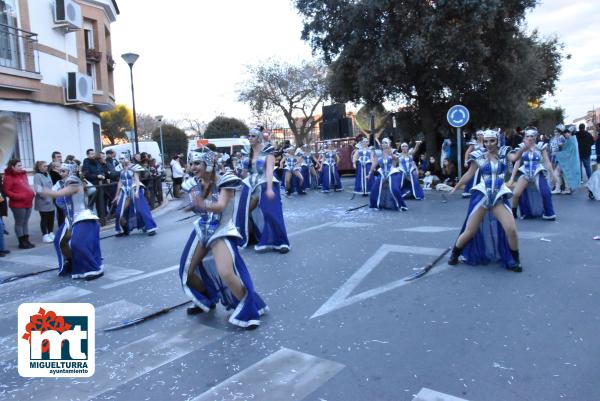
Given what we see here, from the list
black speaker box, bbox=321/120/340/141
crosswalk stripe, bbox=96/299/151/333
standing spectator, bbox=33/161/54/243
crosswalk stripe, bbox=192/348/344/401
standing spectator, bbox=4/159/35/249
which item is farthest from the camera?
black speaker box, bbox=321/120/340/141

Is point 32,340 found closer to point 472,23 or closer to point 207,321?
point 207,321

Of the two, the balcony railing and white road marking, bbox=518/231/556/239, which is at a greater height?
the balcony railing

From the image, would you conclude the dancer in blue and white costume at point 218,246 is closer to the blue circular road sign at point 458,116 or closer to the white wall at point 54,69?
the blue circular road sign at point 458,116

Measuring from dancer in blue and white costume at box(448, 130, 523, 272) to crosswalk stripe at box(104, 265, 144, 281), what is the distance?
4.34m

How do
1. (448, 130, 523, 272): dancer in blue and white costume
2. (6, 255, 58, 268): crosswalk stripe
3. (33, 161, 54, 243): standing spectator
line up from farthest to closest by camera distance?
1. (33, 161, 54, 243): standing spectator
2. (6, 255, 58, 268): crosswalk stripe
3. (448, 130, 523, 272): dancer in blue and white costume

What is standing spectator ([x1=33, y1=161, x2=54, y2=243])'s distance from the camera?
9.88 meters

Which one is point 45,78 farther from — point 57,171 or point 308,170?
point 308,170

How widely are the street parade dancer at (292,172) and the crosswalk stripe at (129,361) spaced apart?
12524 millimetres

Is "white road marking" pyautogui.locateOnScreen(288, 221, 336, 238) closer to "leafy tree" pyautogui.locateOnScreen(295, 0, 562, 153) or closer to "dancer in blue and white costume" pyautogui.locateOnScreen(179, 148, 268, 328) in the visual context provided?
"dancer in blue and white costume" pyautogui.locateOnScreen(179, 148, 268, 328)

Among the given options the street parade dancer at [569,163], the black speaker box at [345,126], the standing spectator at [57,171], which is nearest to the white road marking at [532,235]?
the street parade dancer at [569,163]

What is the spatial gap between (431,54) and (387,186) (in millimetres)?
7475

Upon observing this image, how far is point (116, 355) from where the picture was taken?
3920 millimetres

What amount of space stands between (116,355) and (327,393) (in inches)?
72.7

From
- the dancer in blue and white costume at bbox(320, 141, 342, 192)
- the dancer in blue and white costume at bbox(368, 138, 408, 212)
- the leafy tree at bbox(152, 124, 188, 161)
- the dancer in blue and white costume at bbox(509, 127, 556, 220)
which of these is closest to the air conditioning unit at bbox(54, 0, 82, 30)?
the dancer in blue and white costume at bbox(320, 141, 342, 192)
